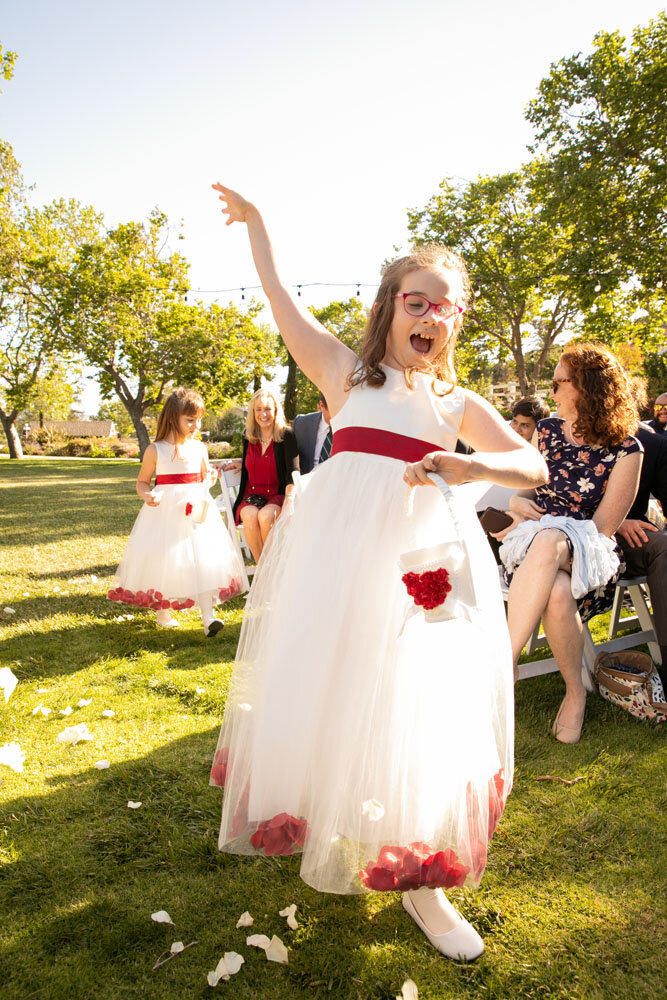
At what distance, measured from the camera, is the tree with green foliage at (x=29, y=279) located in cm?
2647

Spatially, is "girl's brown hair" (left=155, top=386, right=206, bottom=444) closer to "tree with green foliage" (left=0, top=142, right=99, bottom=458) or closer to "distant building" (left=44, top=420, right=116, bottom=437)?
"tree with green foliage" (left=0, top=142, right=99, bottom=458)

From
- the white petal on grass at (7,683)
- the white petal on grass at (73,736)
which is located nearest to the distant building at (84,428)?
the white petal on grass at (7,683)

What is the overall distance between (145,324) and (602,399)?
25065 millimetres

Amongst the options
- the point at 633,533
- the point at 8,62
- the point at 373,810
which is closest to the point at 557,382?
the point at 633,533

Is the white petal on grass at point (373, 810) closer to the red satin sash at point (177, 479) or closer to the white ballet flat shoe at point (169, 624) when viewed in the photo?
the white ballet flat shoe at point (169, 624)

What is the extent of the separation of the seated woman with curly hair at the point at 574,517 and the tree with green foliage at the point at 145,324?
23.4 meters

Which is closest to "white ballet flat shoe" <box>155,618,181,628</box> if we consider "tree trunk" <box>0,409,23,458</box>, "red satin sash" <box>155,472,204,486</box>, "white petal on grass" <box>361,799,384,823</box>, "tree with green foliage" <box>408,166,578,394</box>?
"red satin sash" <box>155,472,204,486</box>

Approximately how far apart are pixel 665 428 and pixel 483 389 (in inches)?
1487

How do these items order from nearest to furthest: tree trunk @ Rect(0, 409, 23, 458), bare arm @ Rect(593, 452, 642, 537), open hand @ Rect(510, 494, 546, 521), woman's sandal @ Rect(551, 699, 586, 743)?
woman's sandal @ Rect(551, 699, 586, 743) → bare arm @ Rect(593, 452, 642, 537) → open hand @ Rect(510, 494, 546, 521) → tree trunk @ Rect(0, 409, 23, 458)

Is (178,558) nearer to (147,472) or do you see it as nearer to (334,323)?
(147,472)

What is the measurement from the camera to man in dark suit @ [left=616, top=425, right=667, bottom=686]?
3.72 meters

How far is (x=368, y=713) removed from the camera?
6.10 feet

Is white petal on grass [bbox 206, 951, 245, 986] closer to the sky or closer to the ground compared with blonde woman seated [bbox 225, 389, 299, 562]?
closer to the ground

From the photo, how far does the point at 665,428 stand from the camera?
7.23 metres
